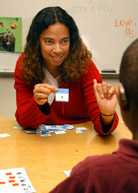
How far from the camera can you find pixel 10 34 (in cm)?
311

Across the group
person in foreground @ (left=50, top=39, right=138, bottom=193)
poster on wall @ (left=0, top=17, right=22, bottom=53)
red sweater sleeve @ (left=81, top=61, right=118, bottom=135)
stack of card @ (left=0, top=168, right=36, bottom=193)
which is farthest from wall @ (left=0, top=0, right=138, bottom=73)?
person in foreground @ (left=50, top=39, right=138, bottom=193)

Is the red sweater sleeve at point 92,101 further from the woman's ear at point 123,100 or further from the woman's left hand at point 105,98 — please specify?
the woman's ear at point 123,100

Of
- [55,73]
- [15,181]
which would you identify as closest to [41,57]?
[55,73]

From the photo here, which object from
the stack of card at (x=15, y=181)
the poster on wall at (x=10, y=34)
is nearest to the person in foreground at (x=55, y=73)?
the stack of card at (x=15, y=181)

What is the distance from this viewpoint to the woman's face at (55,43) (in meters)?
2.14

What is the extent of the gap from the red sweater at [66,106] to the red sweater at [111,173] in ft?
4.09

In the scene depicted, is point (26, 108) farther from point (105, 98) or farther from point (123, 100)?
point (123, 100)

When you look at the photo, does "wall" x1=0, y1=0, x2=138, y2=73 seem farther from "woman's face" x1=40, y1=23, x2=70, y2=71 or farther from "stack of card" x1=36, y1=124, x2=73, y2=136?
"stack of card" x1=36, y1=124, x2=73, y2=136

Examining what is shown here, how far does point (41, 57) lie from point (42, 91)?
0.43 metres

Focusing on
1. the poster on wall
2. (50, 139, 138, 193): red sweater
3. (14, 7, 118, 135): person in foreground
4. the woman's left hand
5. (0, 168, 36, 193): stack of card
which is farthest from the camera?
the poster on wall

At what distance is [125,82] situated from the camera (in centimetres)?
81

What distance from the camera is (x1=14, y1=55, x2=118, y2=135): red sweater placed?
209cm

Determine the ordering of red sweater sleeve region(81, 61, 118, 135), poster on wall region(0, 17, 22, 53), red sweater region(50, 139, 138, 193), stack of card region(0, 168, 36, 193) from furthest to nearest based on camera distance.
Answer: poster on wall region(0, 17, 22, 53) → red sweater sleeve region(81, 61, 118, 135) → stack of card region(0, 168, 36, 193) → red sweater region(50, 139, 138, 193)

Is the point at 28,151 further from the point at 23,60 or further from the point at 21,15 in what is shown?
the point at 21,15
